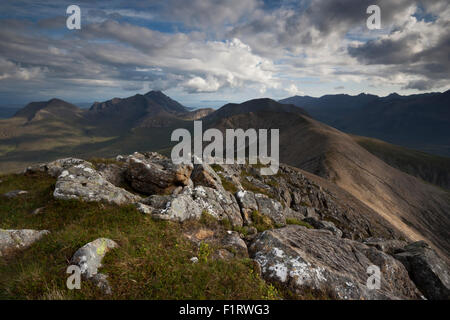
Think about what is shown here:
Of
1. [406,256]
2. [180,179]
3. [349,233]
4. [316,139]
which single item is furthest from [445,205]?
[180,179]

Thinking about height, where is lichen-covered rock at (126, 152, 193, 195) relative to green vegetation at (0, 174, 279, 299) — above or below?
above

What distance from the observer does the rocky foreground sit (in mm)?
9701

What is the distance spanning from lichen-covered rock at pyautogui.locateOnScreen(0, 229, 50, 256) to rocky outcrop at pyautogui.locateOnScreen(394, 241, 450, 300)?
22893 millimetres

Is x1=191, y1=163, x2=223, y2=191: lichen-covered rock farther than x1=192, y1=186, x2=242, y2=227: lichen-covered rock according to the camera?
Yes

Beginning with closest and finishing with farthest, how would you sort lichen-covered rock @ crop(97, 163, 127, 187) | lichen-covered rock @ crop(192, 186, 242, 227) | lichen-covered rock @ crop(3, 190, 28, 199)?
lichen-covered rock @ crop(192, 186, 242, 227) → lichen-covered rock @ crop(3, 190, 28, 199) → lichen-covered rock @ crop(97, 163, 127, 187)

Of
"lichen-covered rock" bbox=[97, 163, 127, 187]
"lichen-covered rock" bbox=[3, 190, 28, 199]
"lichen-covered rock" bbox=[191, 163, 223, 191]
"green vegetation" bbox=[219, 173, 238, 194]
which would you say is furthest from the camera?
"green vegetation" bbox=[219, 173, 238, 194]

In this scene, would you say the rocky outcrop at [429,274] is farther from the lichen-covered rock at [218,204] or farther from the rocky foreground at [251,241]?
the lichen-covered rock at [218,204]

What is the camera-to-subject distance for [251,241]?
12922 mm

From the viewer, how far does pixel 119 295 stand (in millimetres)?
7199

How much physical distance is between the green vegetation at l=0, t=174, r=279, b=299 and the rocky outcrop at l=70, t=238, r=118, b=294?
0.20 metres

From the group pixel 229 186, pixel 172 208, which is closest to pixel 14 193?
pixel 172 208

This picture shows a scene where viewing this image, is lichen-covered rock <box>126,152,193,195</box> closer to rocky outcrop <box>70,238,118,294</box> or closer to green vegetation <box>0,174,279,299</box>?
green vegetation <box>0,174,279,299</box>

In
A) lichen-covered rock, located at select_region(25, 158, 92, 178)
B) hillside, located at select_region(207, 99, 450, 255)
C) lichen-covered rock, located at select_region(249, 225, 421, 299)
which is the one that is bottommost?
hillside, located at select_region(207, 99, 450, 255)

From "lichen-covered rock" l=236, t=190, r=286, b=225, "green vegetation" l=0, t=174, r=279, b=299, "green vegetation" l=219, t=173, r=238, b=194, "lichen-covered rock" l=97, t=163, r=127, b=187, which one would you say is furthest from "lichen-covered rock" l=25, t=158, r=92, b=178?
"lichen-covered rock" l=236, t=190, r=286, b=225
